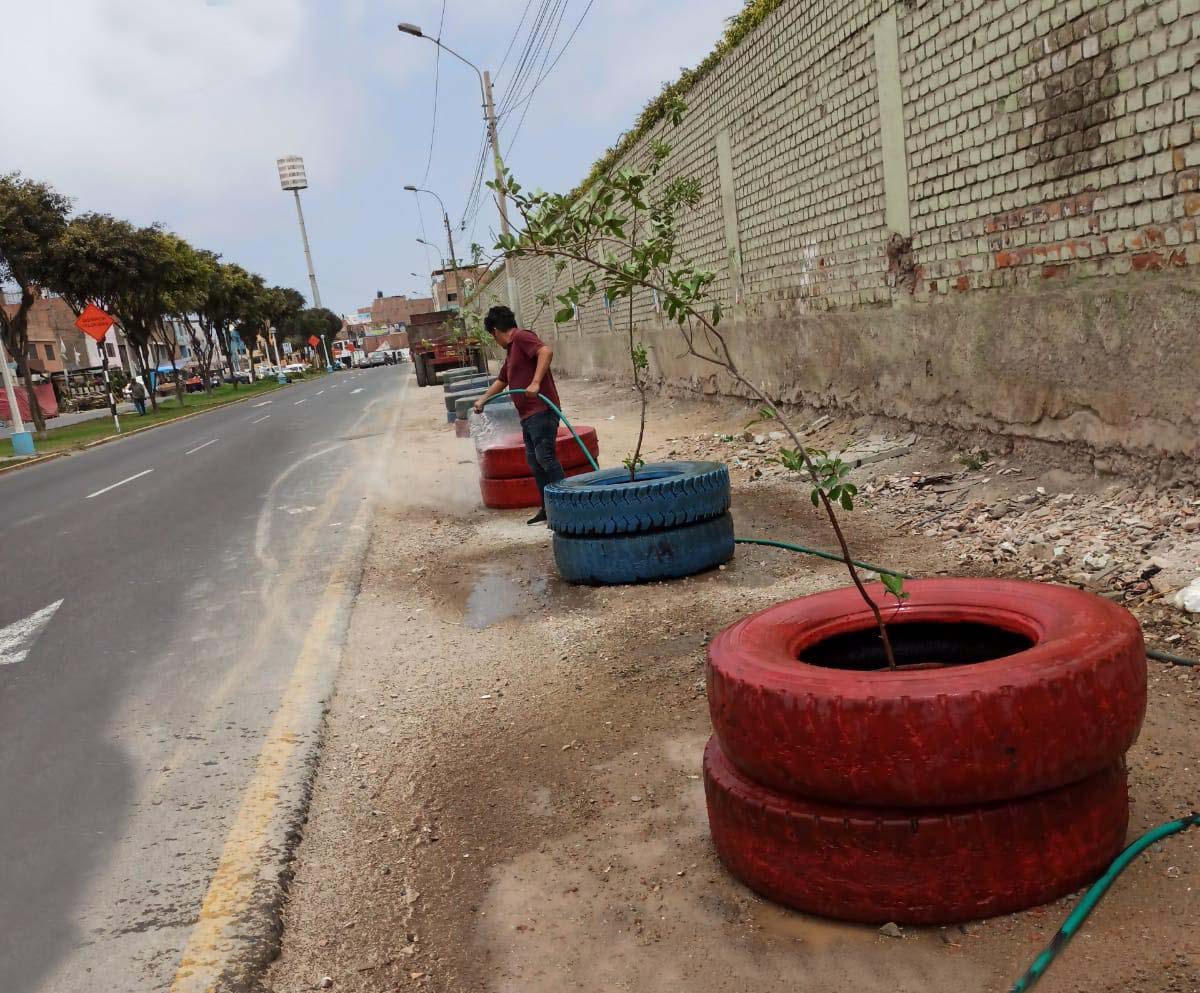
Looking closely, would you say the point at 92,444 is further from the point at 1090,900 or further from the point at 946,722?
the point at 1090,900

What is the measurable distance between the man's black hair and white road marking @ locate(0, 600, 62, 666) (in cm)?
369

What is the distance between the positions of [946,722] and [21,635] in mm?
6260

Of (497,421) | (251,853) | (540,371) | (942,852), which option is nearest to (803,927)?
(942,852)

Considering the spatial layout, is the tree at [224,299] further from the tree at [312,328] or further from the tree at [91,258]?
the tree at [312,328]

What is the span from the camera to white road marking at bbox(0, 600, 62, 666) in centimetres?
626

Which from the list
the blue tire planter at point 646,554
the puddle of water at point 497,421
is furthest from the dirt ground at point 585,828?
the puddle of water at point 497,421

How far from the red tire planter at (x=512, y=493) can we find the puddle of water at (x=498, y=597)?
2.10 metres

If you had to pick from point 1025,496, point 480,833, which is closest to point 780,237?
point 1025,496

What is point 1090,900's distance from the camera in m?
2.49

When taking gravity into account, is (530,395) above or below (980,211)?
below

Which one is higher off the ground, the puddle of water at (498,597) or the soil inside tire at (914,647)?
the soil inside tire at (914,647)

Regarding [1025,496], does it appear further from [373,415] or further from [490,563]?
[373,415]

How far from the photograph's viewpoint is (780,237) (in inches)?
459

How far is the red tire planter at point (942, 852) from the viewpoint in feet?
8.13
